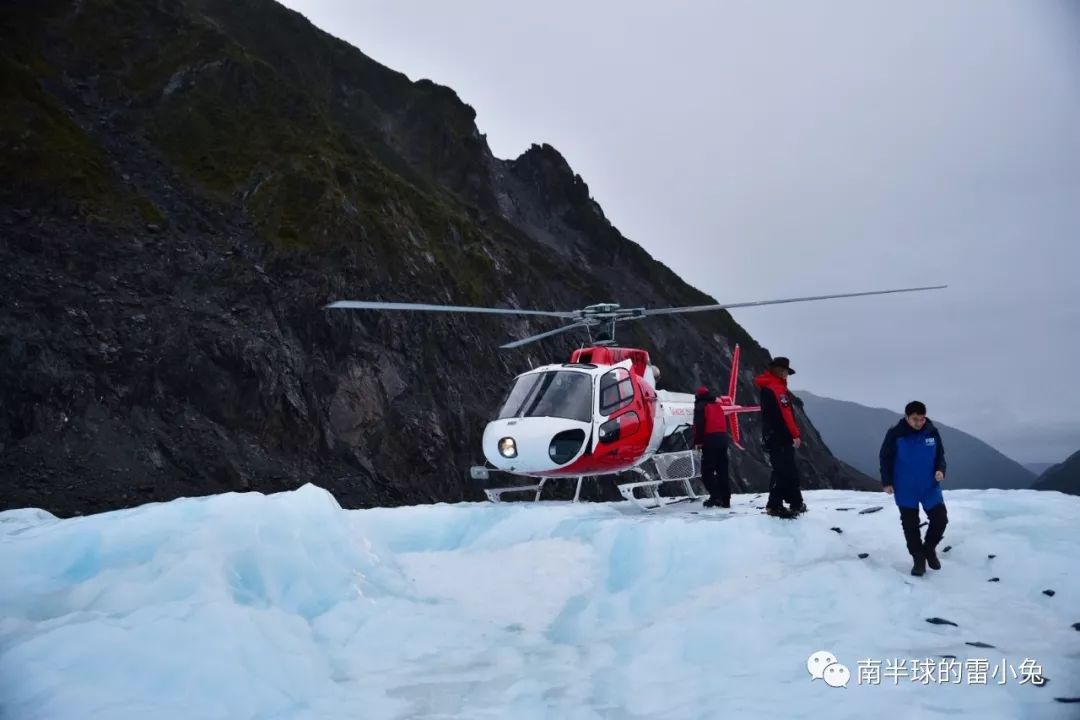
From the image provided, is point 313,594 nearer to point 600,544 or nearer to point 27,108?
point 600,544

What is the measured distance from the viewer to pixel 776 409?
9.20m

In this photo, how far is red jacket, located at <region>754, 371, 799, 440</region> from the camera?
30.2 feet

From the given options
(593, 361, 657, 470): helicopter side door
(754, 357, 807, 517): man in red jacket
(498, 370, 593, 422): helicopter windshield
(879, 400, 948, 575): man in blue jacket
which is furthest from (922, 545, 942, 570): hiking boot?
(498, 370, 593, 422): helicopter windshield

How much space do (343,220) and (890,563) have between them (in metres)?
26.7

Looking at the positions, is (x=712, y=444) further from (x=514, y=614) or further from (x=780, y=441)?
(x=514, y=614)

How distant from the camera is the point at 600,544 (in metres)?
8.15

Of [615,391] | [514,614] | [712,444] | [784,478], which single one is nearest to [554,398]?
[615,391]

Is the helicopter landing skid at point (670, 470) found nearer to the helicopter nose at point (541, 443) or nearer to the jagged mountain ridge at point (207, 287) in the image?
the helicopter nose at point (541, 443)

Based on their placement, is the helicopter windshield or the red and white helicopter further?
the helicopter windshield

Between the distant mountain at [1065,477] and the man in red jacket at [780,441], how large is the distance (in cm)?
12952

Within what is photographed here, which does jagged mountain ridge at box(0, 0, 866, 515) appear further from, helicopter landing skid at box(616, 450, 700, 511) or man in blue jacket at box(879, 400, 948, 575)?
man in blue jacket at box(879, 400, 948, 575)

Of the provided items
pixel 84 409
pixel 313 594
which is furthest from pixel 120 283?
pixel 313 594

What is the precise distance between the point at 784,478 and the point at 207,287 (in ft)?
69.2

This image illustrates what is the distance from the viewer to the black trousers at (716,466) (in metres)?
11.3
